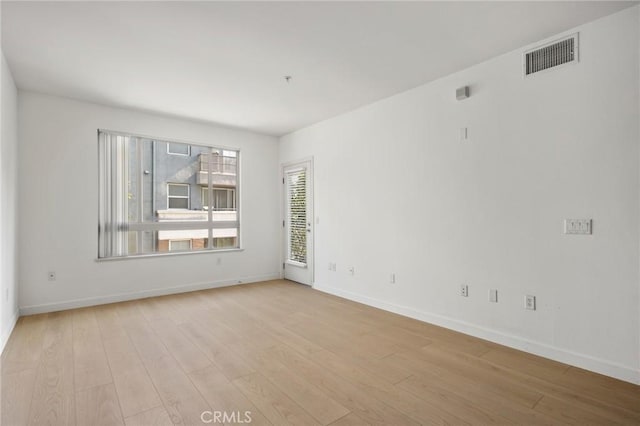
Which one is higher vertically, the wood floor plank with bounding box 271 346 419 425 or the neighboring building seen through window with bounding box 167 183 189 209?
the neighboring building seen through window with bounding box 167 183 189 209

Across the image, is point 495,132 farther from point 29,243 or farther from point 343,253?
point 29,243

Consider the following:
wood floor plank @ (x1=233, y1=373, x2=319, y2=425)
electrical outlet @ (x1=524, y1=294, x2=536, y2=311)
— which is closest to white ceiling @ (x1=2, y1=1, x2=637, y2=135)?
electrical outlet @ (x1=524, y1=294, x2=536, y2=311)

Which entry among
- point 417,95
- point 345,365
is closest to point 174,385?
point 345,365

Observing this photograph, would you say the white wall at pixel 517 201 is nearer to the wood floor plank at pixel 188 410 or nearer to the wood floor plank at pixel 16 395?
the wood floor plank at pixel 188 410

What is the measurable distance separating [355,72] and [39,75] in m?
3.32

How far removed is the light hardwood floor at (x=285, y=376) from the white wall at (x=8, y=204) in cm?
26

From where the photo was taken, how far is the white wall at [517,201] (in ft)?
7.82

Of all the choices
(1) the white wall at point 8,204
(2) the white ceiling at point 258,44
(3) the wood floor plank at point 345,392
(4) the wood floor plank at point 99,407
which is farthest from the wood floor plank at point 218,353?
(2) the white ceiling at point 258,44

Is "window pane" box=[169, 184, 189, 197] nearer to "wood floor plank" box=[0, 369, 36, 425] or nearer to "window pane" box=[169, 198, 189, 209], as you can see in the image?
"window pane" box=[169, 198, 189, 209]

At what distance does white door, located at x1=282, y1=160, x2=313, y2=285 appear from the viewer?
17.7 feet

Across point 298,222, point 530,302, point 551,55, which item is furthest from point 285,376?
point 298,222

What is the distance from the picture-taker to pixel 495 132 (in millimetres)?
3066

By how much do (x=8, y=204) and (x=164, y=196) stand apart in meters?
1.85
